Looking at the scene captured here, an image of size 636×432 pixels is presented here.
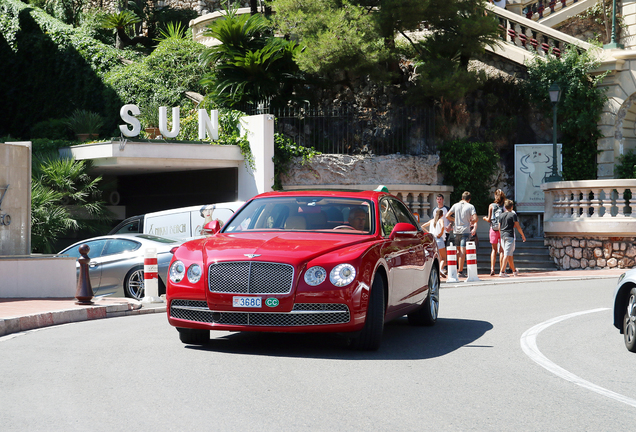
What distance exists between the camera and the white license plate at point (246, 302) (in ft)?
24.4

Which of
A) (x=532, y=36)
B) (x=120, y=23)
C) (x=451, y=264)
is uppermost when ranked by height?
(x=120, y=23)

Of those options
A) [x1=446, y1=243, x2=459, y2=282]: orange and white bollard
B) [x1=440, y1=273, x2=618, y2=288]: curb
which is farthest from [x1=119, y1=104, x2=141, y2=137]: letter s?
[x1=440, y1=273, x2=618, y2=288]: curb

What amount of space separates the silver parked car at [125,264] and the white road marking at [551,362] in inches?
275

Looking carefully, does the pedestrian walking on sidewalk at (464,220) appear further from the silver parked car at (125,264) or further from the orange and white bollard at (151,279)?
the orange and white bollard at (151,279)

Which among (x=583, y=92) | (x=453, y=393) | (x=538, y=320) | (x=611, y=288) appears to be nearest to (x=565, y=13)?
(x=583, y=92)

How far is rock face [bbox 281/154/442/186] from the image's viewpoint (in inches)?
890

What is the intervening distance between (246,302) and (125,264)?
301 inches

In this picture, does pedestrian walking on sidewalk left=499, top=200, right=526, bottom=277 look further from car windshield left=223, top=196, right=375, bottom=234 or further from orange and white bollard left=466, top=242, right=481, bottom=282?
car windshield left=223, top=196, right=375, bottom=234

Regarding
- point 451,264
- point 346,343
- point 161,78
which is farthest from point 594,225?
point 161,78

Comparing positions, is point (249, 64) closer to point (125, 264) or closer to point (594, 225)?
point (125, 264)

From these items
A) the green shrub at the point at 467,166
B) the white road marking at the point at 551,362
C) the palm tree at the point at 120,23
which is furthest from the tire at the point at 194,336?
the palm tree at the point at 120,23

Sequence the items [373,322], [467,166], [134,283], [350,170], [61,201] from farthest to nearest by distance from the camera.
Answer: [467,166]
[350,170]
[61,201]
[134,283]
[373,322]

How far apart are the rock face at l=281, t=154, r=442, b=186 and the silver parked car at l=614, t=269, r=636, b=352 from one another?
14.6 metres

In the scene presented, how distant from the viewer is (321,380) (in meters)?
6.42
